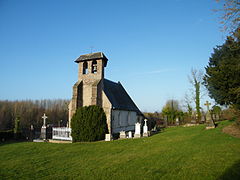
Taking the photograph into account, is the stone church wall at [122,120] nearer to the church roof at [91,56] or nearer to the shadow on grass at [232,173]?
the church roof at [91,56]

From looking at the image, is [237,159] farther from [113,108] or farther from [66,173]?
[113,108]

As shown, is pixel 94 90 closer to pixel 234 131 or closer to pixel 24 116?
pixel 234 131

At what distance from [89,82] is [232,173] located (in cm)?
1511

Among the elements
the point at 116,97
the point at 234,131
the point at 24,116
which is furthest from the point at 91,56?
the point at 24,116

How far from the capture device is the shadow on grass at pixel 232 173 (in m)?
5.04

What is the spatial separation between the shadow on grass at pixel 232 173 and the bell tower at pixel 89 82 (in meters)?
12.9

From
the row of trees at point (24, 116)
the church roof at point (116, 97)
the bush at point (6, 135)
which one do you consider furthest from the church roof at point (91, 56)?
the row of trees at point (24, 116)

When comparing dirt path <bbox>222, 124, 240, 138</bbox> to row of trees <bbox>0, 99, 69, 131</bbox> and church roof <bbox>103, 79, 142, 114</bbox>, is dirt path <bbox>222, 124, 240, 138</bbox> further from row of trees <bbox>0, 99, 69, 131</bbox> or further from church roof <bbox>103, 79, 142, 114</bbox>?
row of trees <bbox>0, 99, 69, 131</bbox>

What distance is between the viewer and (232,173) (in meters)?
5.28

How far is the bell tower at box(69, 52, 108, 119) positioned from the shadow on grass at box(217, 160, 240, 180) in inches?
507

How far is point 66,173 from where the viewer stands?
669 cm

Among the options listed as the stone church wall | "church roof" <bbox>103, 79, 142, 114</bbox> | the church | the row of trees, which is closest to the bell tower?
the church

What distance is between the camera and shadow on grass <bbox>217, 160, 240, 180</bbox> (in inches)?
198

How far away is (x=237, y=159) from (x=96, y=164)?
5775 millimetres
